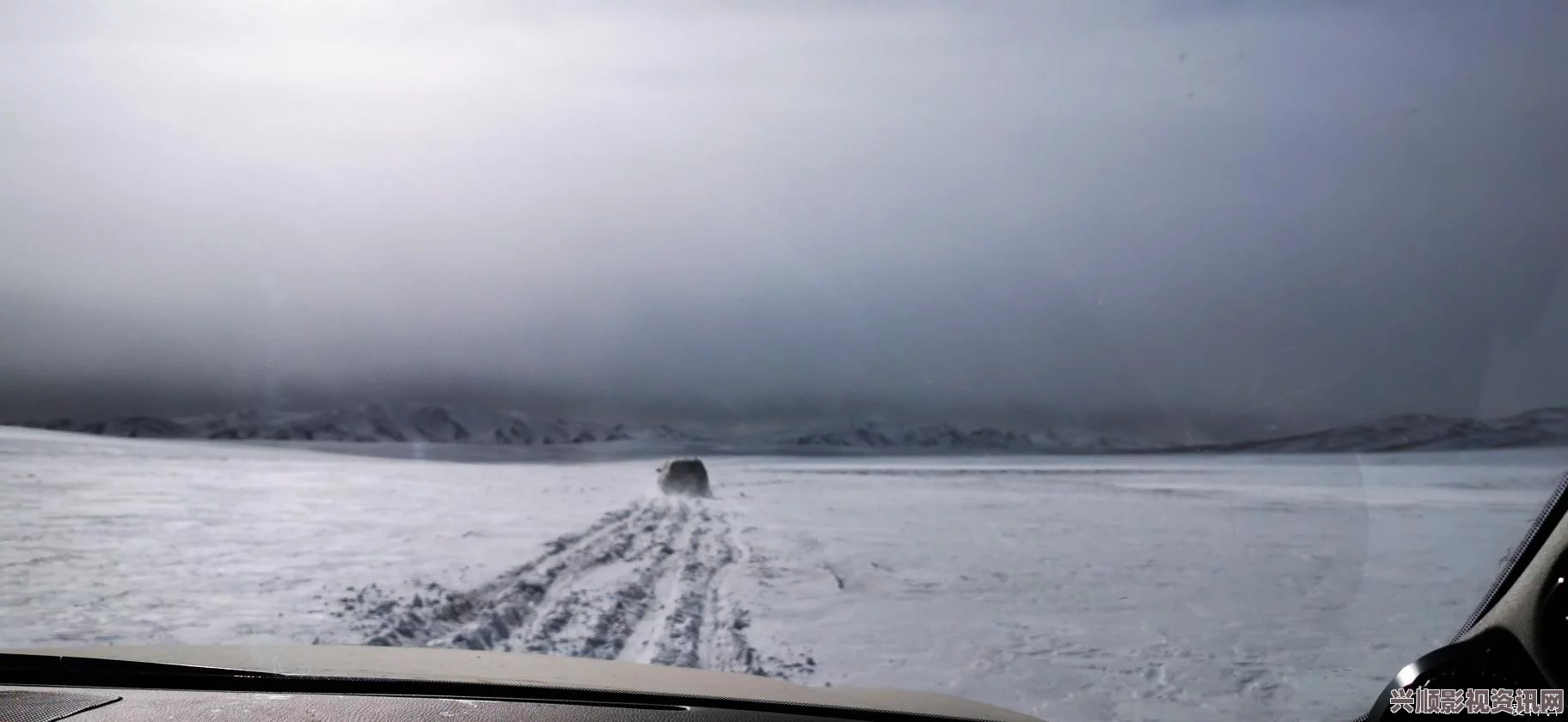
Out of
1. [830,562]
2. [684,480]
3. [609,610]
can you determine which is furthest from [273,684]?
[684,480]

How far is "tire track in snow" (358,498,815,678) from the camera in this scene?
611cm

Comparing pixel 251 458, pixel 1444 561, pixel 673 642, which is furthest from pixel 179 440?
pixel 1444 561

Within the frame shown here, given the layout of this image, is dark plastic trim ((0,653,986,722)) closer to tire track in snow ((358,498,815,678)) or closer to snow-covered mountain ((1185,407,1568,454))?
tire track in snow ((358,498,815,678))

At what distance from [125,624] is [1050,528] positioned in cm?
725

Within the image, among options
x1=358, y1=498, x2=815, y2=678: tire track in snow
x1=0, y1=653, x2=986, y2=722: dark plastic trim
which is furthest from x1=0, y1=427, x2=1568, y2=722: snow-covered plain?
x1=0, y1=653, x2=986, y2=722: dark plastic trim

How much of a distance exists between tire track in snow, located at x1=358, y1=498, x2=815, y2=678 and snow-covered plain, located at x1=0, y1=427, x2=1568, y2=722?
0.03 metres

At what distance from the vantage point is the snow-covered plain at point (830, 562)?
20.0 ft

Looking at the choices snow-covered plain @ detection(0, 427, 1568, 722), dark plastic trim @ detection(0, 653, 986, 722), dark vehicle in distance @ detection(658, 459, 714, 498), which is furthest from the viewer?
dark vehicle in distance @ detection(658, 459, 714, 498)

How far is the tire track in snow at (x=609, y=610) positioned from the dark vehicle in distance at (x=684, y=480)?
1.32m

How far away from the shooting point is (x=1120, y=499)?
1042cm

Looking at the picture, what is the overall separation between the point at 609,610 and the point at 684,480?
419 centimetres

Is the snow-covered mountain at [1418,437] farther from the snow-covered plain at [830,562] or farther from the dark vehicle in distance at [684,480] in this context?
the dark vehicle in distance at [684,480]

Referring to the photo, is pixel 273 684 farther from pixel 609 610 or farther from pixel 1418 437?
pixel 1418 437

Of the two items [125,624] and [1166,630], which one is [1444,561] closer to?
[1166,630]
